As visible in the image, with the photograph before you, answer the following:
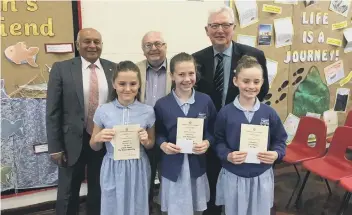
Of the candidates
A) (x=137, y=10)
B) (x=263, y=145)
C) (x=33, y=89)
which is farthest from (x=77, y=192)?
(x=137, y=10)

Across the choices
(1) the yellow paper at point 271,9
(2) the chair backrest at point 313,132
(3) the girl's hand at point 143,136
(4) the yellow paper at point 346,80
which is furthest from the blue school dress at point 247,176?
(4) the yellow paper at point 346,80

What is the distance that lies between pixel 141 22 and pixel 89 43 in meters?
1.01

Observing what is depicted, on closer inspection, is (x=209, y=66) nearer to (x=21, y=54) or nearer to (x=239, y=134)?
(x=239, y=134)

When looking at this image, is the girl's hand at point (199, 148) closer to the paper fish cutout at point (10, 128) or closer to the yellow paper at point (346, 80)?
the paper fish cutout at point (10, 128)

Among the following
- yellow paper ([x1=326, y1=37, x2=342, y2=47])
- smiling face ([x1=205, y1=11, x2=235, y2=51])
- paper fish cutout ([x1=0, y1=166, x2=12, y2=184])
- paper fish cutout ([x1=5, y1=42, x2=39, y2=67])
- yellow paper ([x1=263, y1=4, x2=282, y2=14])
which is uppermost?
yellow paper ([x1=263, y1=4, x2=282, y2=14])

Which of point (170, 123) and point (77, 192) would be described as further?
point (77, 192)

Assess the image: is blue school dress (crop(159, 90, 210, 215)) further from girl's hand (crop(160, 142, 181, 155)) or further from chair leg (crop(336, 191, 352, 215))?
chair leg (crop(336, 191, 352, 215))

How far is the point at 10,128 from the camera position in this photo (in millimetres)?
2838

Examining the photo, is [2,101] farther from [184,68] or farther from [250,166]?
[250,166]

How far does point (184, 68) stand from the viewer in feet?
6.61

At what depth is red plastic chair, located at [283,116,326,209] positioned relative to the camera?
3.17 m

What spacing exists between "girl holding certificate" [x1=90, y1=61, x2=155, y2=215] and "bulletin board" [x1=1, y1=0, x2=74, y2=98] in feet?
3.51

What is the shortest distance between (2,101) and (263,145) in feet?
7.18

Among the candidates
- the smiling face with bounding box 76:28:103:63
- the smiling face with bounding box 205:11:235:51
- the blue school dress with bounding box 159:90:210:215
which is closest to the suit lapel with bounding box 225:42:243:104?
the smiling face with bounding box 205:11:235:51
